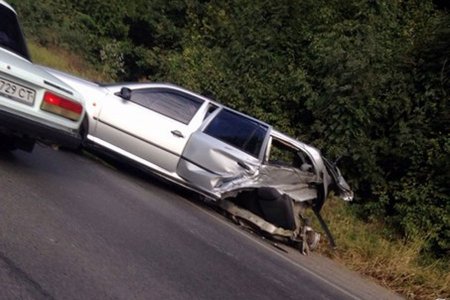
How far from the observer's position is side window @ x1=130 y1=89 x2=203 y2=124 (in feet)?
29.1

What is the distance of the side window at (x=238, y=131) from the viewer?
894cm

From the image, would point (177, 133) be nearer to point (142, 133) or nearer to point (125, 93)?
point (142, 133)

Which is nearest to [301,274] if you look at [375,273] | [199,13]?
[375,273]

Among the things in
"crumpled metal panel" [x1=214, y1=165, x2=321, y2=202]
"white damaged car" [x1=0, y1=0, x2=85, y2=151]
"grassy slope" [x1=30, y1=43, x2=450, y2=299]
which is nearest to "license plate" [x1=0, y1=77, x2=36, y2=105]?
"white damaged car" [x1=0, y1=0, x2=85, y2=151]

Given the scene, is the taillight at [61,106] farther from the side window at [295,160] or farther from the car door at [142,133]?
the side window at [295,160]

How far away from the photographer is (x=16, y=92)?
5969 mm

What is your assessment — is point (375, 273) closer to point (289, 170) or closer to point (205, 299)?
point (289, 170)

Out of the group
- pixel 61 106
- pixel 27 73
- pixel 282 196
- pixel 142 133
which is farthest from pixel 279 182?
pixel 27 73

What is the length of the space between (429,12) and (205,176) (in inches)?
413

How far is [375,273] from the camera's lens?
8.59m

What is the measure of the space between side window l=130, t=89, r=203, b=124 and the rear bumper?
2200mm

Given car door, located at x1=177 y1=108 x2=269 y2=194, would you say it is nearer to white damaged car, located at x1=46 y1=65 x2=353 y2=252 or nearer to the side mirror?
white damaged car, located at x1=46 y1=65 x2=353 y2=252

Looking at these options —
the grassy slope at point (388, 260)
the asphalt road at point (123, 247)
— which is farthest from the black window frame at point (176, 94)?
the grassy slope at point (388, 260)

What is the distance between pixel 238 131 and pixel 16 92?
3.81 metres
